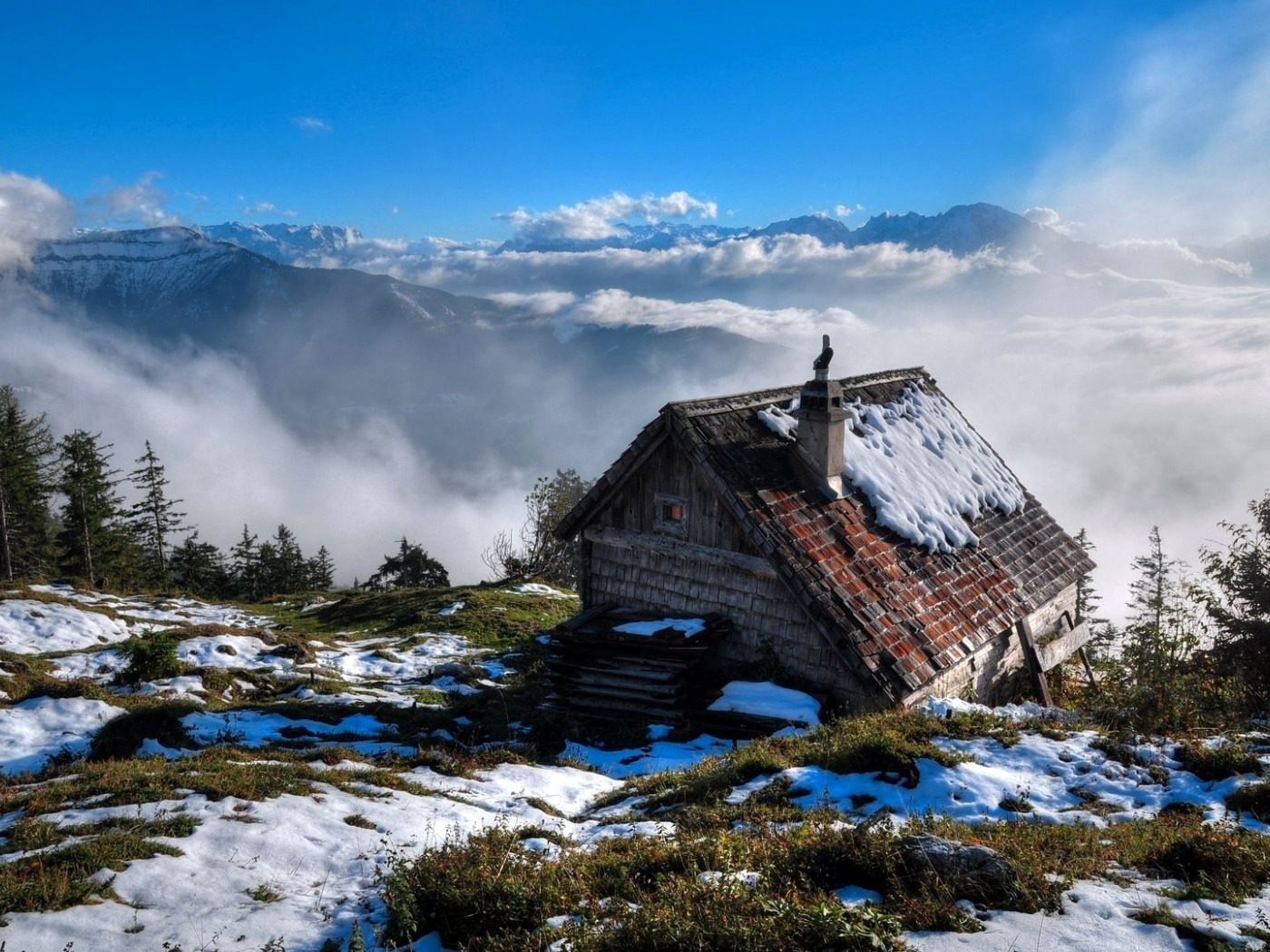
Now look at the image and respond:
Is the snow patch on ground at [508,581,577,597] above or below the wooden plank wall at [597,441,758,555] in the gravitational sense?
below

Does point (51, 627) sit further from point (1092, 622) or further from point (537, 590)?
point (1092, 622)

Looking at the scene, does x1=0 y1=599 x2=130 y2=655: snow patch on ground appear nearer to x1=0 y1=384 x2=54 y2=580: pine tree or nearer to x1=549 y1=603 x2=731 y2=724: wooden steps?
x1=549 y1=603 x2=731 y2=724: wooden steps

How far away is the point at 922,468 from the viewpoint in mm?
17625

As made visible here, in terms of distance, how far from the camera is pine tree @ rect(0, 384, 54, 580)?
43375 mm

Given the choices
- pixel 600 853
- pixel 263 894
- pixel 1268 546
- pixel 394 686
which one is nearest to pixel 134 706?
pixel 394 686

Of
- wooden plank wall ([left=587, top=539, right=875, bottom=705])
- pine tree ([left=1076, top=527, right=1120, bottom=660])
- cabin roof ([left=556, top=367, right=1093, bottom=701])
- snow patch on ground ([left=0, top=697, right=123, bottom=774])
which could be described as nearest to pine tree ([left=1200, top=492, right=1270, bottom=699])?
pine tree ([left=1076, top=527, right=1120, bottom=660])

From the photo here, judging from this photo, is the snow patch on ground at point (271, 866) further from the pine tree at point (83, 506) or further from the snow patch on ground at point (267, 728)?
the pine tree at point (83, 506)

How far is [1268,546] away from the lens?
2289cm

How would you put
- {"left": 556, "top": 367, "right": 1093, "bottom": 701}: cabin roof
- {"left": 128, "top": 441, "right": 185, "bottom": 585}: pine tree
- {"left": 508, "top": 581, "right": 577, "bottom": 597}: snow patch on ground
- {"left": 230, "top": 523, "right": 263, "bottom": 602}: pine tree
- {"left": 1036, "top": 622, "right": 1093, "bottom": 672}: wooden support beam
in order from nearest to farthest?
1. {"left": 556, "top": 367, "right": 1093, "bottom": 701}: cabin roof
2. {"left": 1036, "top": 622, "right": 1093, "bottom": 672}: wooden support beam
3. {"left": 508, "top": 581, "right": 577, "bottom": 597}: snow patch on ground
4. {"left": 128, "top": 441, "right": 185, "bottom": 585}: pine tree
5. {"left": 230, "top": 523, "right": 263, "bottom": 602}: pine tree

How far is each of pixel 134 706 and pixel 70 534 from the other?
1778 inches

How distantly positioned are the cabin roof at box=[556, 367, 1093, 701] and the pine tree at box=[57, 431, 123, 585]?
44.9 meters

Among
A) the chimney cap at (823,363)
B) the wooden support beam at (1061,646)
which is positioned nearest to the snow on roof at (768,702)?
the chimney cap at (823,363)

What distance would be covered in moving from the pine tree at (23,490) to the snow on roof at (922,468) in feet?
149

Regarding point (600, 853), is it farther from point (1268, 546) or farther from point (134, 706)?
point (1268, 546)
